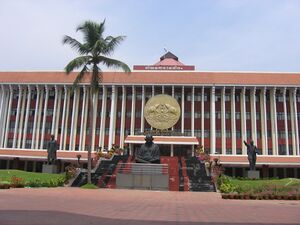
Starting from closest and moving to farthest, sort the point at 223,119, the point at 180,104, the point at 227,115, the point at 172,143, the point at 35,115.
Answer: the point at 172,143
the point at 223,119
the point at 227,115
the point at 180,104
the point at 35,115

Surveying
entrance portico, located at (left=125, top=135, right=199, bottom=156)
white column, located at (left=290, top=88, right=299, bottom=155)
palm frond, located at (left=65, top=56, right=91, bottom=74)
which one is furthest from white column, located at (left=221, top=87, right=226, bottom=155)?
palm frond, located at (left=65, top=56, right=91, bottom=74)

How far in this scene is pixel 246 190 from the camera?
62.1ft

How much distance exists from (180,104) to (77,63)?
85.1 feet

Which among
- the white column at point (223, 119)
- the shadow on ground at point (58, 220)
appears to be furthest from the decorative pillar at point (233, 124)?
the shadow on ground at point (58, 220)

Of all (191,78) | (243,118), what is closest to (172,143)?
(191,78)

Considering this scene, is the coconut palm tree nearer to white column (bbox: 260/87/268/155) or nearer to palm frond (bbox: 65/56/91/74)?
palm frond (bbox: 65/56/91/74)

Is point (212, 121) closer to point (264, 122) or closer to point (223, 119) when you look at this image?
point (223, 119)

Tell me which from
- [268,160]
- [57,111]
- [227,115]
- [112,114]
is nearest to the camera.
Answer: [268,160]

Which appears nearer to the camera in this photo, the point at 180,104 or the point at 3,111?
the point at 180,104

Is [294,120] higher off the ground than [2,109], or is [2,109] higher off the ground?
[2,109]

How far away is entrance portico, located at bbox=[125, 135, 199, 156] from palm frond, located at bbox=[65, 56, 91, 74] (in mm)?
18927

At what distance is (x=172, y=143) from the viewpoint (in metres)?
42.8

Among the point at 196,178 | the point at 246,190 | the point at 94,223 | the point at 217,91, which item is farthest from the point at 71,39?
the point at 217,91

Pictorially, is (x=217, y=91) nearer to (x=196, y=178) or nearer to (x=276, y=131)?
(x=276, y=131)
